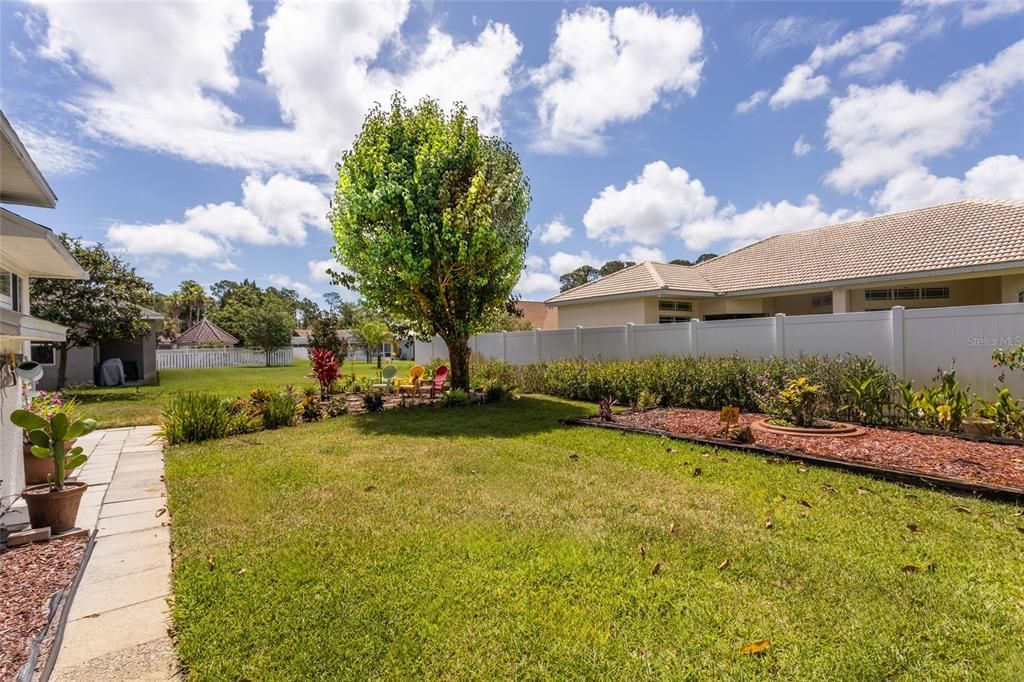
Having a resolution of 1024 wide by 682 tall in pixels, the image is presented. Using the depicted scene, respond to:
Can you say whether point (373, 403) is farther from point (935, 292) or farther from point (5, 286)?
point (935, 292)

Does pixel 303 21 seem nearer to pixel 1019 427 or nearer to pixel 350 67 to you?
pixel 350 67

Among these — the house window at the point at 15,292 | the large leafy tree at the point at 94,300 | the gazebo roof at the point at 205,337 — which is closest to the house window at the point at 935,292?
the house window at the point at 15,292

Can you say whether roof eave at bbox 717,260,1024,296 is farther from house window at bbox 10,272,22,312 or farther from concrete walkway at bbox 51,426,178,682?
house window at bbox 10,272,22,312

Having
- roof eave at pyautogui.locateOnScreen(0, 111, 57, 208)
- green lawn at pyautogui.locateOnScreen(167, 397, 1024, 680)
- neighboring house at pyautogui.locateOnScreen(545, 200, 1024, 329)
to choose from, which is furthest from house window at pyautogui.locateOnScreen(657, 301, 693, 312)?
roof eave at pyautogui.locateOnScreen(0, 111, 57, 208)

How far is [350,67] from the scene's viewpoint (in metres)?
9.87

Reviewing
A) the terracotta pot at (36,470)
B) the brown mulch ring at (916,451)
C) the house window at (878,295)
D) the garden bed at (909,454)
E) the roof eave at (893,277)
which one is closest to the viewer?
the garden bed at (909,454)

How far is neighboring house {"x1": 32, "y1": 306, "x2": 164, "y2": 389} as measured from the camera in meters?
17.9

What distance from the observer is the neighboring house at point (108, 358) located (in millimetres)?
17891

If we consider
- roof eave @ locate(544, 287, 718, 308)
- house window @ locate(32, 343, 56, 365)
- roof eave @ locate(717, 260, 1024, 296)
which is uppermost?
roof eave @ locate(544, 287, 718, 308)

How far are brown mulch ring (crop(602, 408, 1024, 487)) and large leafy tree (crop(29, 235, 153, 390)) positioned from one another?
1730 cm

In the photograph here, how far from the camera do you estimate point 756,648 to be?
8.23 feet

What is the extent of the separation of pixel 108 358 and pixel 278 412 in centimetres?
1709

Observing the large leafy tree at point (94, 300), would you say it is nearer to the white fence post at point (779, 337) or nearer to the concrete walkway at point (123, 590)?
the concrete walkway at point (123, 590)

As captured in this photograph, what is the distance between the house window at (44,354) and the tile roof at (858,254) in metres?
19.5
